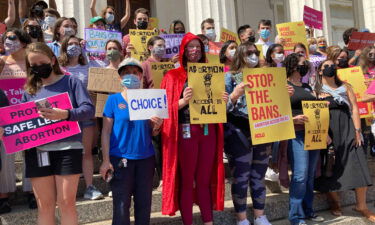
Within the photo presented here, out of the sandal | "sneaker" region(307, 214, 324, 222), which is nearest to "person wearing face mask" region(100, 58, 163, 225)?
"sneaker" region(307, 214, 324, 222)

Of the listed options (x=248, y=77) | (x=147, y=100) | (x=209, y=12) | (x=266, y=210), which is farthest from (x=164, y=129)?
(x=209, y=12)

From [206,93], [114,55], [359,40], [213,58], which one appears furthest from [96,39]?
[359,40]

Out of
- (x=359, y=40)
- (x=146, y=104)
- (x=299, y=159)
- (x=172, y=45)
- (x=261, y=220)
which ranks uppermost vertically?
(x=359, y=40)

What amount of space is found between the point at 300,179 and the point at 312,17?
5.39 metres

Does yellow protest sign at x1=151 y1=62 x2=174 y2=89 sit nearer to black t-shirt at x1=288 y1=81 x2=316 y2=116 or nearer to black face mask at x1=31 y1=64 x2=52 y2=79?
black t-shirt at x1=288 y1=81 x2=316 y2=116

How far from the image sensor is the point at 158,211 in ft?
16.0

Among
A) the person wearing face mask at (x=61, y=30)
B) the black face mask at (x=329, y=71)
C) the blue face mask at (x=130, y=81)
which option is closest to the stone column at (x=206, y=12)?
the person wearing face mask at (x=61, y=30)

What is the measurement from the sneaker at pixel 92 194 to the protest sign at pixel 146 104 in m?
1.25

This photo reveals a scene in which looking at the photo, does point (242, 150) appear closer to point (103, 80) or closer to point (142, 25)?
point (103, 80)

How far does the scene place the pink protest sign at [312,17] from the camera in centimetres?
947

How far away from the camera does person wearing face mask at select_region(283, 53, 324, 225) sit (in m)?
4.98

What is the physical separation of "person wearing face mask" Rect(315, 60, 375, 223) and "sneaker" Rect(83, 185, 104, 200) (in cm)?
256

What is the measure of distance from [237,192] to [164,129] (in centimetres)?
96

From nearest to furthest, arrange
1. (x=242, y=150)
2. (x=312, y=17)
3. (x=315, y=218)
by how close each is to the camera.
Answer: (x=242, y=150), (x=315, y=218), (x=312, y=17)
